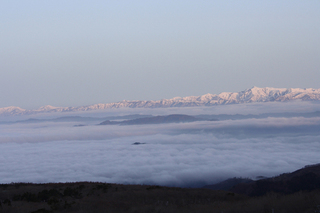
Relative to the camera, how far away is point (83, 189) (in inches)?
1463

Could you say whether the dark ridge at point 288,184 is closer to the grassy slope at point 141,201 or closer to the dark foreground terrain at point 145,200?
the dark foreground terrain at point 145,200

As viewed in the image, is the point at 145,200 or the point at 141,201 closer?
the point at 141,201

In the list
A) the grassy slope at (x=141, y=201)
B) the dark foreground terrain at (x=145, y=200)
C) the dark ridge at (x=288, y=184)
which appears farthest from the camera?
the dark ridge at (x=288, y=184)

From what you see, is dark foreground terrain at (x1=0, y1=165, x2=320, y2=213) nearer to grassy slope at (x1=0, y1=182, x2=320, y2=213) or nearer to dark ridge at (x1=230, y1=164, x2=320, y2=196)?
grassy slope at (x1=0, y1=182, x2=320, y2=213)

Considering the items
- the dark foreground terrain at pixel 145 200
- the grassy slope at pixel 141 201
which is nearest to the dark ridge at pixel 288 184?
the dark foreground terrain at pixel 145 200

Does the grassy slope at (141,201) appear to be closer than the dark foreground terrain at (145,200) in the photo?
No

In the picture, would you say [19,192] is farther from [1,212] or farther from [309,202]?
[309,202]

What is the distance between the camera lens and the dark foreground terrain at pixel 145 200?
21250mm

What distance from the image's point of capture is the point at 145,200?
30906 millimetres

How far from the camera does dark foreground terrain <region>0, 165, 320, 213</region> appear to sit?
2125 centimetres

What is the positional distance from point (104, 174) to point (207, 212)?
179311 mm

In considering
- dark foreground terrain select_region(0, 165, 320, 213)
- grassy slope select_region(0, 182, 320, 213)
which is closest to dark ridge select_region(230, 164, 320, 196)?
dark foreground terrain select_region(0, 165, 320, 213)

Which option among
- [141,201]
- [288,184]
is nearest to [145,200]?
[141,201]

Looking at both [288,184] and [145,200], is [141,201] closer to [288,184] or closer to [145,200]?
[145,200]
